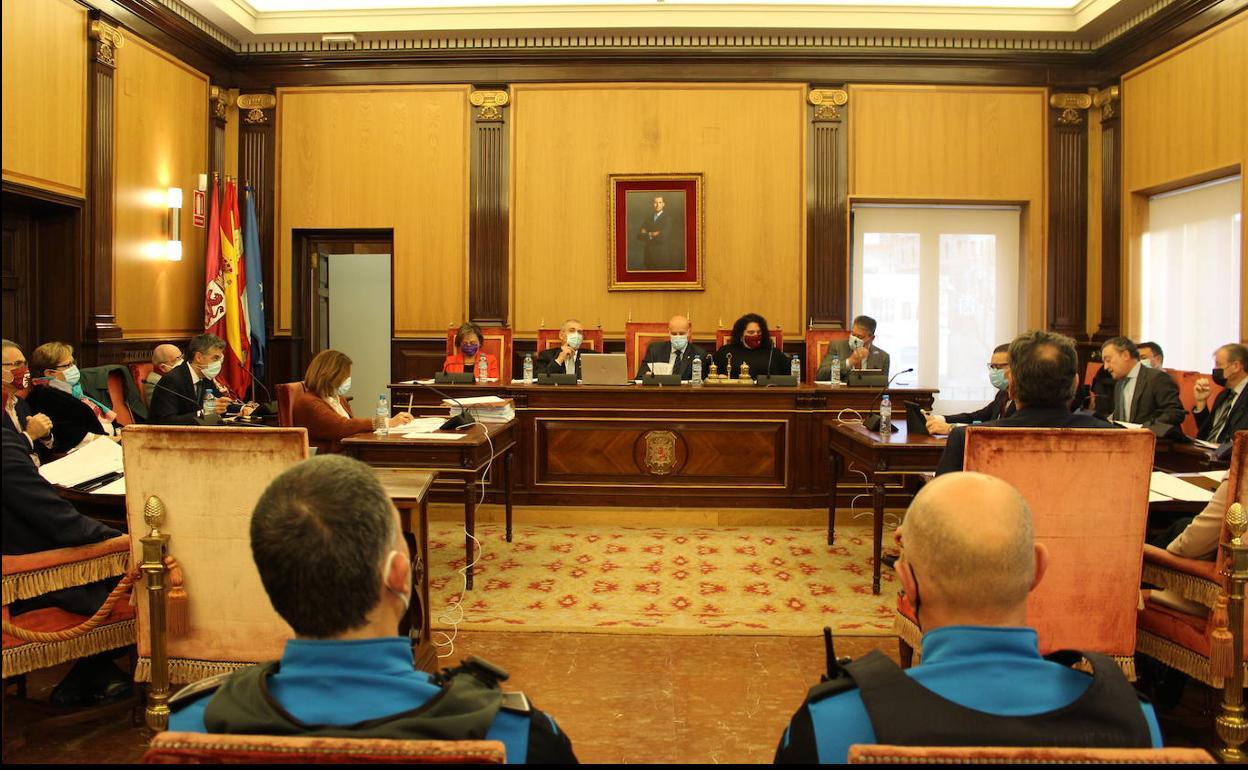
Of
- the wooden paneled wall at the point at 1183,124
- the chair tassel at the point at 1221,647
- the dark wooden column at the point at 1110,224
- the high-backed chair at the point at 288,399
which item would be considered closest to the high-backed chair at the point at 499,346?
the high-backed chair at the point at 288,399

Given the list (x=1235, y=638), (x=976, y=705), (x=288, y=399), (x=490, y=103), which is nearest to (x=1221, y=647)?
(x=1235, y=638)

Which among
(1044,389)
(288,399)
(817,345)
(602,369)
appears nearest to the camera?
(1044,389)

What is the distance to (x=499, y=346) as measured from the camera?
27.1 ft

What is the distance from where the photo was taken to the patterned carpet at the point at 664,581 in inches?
168

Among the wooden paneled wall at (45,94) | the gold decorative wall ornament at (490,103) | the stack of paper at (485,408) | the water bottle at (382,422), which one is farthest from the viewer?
the gold decorative wall ornament at (490,103)

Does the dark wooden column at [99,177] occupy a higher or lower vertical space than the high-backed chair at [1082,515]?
higher

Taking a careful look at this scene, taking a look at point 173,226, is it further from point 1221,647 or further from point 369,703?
point 1221,647

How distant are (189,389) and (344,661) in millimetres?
4867

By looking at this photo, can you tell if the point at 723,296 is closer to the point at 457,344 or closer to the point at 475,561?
the point at 457,344

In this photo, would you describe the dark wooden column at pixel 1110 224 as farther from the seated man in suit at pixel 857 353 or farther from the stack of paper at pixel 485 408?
the stack of paper at pixel 485 408

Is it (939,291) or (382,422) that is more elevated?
(939,291)

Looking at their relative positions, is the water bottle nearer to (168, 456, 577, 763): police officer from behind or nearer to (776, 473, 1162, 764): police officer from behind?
(168, 456, 577, 763): police officer from behind

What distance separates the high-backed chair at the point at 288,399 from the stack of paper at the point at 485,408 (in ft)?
2.80

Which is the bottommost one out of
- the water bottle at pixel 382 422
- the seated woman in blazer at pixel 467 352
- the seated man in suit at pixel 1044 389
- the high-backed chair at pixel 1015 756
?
the high-backed chair at pixel 1015 756
